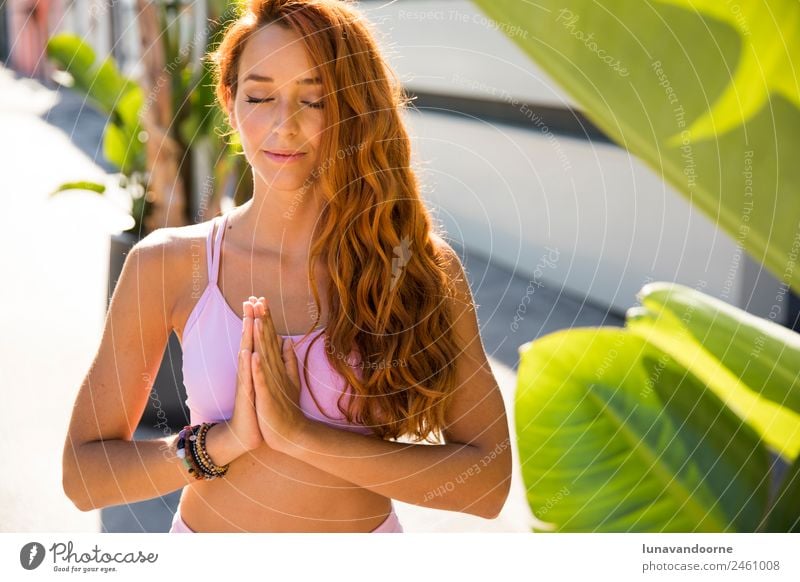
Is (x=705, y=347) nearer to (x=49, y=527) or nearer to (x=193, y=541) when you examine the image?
(x=193, y=541)

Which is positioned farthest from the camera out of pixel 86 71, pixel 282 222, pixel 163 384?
pixel 86 71

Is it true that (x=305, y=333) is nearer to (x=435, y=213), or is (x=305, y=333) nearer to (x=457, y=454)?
(x=457, y=454)

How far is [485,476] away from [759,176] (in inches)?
17.8

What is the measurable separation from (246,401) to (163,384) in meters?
1.28

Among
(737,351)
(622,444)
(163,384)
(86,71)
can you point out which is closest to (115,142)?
(86,71)

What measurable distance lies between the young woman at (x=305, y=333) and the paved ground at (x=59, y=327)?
489 mm

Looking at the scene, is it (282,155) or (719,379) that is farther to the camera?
(282,155)

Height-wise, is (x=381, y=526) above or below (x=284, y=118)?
below

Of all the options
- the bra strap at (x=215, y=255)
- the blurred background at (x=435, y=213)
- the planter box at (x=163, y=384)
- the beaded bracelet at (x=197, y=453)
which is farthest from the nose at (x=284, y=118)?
the planter box at (x=163, y=384)

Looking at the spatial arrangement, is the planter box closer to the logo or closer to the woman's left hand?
the logo

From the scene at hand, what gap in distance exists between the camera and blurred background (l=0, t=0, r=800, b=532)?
1.90 m

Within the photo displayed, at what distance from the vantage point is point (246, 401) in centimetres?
73

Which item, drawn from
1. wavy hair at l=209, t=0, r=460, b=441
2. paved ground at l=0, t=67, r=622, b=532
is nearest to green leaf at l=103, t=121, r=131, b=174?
paved ground at l=0, t=67, r=622, b=532

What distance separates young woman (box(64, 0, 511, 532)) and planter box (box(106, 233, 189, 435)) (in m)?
1.09
